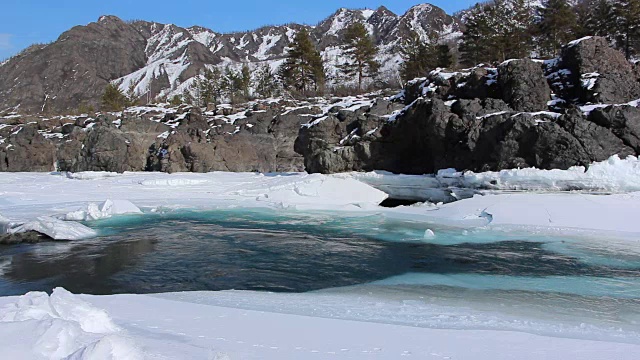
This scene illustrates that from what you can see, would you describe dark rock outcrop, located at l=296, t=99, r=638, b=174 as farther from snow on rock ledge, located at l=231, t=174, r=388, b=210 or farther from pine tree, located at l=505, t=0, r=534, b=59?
pine tree, located at l=505, t=0, r=534, b=59

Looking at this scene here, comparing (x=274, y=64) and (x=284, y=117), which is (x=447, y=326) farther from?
(x=274, y=64)

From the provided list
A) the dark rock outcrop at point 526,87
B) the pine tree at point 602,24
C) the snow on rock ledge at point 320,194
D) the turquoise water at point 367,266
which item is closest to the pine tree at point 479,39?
the pine tree at point 602,24

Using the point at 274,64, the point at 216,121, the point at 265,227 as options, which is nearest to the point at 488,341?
the point at 265,227

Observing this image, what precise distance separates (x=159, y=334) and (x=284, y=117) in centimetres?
3748

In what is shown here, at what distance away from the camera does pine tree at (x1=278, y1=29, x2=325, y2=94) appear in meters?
53.0

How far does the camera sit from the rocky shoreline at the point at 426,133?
665 inches

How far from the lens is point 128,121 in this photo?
128 ft

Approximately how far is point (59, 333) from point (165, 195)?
19.2 meters

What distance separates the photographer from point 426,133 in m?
22.2

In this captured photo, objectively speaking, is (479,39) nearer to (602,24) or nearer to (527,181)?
(602,24)

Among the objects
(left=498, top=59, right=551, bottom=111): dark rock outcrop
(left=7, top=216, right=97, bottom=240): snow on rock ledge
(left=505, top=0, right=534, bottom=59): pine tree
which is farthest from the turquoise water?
(left=505, top=0, right=534, bottom=59): pine tree

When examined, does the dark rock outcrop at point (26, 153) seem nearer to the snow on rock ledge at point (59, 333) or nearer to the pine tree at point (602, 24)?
the snow on rock ledge at point (59, 333)

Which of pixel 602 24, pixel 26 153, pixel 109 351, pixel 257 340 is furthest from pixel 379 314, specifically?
pixel 602 24

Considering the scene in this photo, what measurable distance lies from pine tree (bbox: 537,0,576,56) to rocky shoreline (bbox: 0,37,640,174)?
17.5 metres
